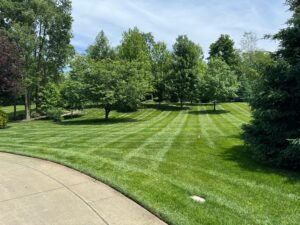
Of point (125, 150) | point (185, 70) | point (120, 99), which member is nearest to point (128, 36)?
point (185, 70)

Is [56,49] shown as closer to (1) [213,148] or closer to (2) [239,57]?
(1) [213,148]

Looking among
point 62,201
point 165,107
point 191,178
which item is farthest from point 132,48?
point 62,201

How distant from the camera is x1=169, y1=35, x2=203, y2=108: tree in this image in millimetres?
34125

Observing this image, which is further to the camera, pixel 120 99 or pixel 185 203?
pixel 120 99

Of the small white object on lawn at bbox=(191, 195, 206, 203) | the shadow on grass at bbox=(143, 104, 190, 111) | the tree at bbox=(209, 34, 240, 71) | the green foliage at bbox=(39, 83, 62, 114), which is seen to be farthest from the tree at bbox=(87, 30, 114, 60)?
the small white object on lawn at bbox=(191, 195, 206, 203)

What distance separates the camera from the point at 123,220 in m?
4.16

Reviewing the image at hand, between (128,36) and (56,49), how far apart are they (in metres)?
12.3

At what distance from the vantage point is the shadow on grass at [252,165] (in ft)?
20.3

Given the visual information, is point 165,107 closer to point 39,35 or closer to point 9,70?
point 39,35

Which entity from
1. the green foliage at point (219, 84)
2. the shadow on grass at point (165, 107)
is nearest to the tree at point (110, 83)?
the green foliage at point (219, 84)

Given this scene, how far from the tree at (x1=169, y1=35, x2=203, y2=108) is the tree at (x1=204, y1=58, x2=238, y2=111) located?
119 inches

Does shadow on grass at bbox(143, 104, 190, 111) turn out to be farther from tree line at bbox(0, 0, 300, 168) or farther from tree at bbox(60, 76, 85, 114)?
tree at bbox(60, 76, 85, 114)

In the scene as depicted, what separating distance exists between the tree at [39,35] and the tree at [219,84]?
14550 mm

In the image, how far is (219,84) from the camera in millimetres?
30047
